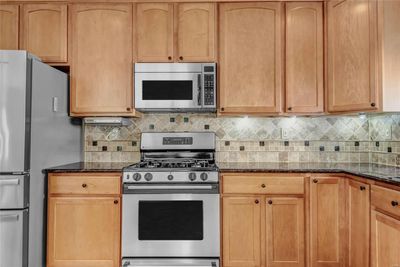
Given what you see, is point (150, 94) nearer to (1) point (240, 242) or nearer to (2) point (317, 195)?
(1) point (240, 242)

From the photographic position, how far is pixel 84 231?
2490mm

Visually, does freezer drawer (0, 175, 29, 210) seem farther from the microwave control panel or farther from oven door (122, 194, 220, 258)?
the microwave control panel

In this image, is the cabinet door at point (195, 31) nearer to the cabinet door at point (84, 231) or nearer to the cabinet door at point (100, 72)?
the cabinet door at point (100, 72)

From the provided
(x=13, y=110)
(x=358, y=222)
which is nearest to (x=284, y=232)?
(x=358, y=222)

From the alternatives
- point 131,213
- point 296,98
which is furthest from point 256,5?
point 131,213

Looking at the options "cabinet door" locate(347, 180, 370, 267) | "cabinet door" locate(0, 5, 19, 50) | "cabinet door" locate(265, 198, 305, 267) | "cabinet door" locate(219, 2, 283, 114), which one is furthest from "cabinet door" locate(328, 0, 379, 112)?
"cabinet door" locate(0, 5, 19, 50)

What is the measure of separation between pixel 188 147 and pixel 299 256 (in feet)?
4.42

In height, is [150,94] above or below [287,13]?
below

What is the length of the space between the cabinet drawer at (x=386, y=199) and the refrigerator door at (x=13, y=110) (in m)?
2.43

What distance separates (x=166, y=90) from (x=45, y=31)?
1.22 metres

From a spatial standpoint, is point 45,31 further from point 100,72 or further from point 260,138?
point 260,138

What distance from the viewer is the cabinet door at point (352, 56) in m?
2.31

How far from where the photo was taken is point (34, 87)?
2.29m

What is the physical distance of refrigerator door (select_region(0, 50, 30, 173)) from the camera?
→ 7.17ft
